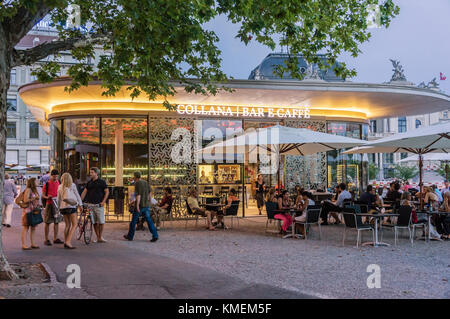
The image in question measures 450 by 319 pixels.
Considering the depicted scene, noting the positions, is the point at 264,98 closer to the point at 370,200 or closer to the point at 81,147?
the point at 370,200

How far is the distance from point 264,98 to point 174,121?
3.42 metres

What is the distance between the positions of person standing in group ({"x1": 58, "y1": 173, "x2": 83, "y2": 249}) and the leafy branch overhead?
7.55 feet

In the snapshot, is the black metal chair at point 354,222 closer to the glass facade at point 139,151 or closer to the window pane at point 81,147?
the glass facade at point 139,151

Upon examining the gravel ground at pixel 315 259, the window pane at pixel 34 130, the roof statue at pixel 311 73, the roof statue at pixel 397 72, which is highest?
the roof statue at pixel 397 72

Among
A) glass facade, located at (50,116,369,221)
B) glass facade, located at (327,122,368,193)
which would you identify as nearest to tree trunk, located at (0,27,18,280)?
glass facade, located at (50,116,369,221)

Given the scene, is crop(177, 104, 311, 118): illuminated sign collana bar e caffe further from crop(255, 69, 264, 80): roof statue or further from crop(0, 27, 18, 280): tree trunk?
crop(255, 69, 264, 80): roof statue

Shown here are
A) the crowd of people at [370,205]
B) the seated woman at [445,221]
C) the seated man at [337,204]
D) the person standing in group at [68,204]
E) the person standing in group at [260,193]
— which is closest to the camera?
the person standing in group at [68,204]

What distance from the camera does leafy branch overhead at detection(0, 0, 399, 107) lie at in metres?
7.00

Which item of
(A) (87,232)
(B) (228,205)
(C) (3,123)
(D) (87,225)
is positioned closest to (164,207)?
(B) (228,205)

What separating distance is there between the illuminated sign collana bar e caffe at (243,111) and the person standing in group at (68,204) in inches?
261

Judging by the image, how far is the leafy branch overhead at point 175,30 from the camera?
276 inches

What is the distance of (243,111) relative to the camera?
16.2 meters

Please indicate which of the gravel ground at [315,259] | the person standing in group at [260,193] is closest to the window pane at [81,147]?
the gravel ground at [315,259]
